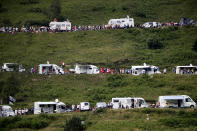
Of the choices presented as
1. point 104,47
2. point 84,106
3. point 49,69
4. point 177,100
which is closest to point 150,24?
point 104,47

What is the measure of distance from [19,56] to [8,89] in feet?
70.7

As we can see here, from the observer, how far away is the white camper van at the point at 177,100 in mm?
68500

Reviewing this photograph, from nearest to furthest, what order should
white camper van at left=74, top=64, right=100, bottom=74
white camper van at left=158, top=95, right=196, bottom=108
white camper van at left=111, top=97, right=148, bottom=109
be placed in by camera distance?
white camper van at left=158, top=95, right=196, bottom=108
white camper van at left=111, top=97, right=148, bottom=109
white camper van at left=74, top=64, right=100, bottom=74

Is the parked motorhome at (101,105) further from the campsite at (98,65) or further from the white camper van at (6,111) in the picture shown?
the white camper van at (6,111)

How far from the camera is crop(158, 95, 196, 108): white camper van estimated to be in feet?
225

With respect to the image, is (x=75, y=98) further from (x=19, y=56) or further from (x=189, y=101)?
(x=19, y=56)

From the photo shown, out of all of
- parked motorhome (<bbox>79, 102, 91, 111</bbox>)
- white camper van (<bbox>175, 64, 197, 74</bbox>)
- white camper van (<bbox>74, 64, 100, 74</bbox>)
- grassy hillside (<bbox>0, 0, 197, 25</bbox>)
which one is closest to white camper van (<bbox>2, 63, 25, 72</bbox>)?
white camper van (<bbox>74, 64, 100, 74</bbox>)

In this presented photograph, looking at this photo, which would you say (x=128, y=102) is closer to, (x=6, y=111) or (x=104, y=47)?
(x=6, y=111)

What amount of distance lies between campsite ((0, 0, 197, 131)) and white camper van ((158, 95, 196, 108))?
119 mm

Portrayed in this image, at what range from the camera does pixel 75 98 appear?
75562 millimetres

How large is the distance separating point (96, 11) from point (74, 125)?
71862 mm

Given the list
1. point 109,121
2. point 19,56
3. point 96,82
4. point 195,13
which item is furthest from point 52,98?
point 195,13

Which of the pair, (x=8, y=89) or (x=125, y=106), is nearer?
(x=125, y=106)

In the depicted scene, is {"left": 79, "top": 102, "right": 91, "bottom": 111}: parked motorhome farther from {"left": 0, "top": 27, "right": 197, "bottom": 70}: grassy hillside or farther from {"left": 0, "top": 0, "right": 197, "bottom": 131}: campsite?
{"left": 0, "top": 27, "right": 197, "bottom": 70}: grassy hillside
